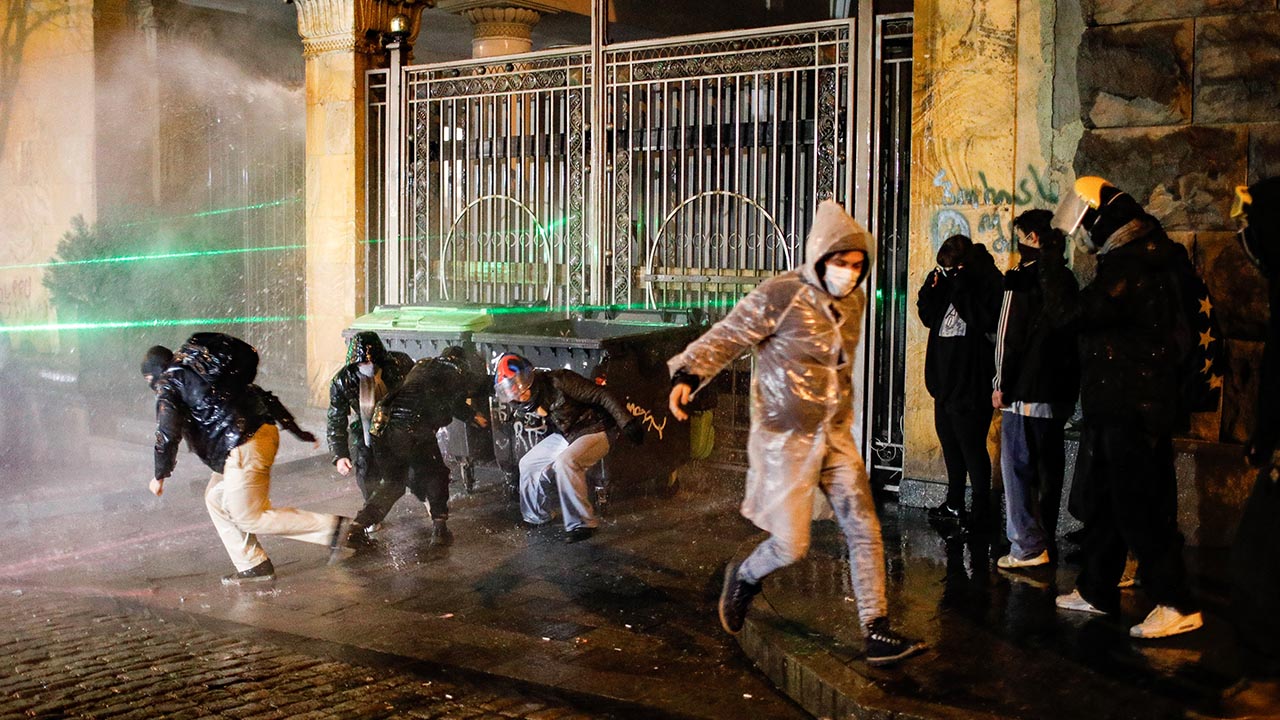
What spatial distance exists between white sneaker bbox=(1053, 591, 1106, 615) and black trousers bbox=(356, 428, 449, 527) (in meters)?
3.87

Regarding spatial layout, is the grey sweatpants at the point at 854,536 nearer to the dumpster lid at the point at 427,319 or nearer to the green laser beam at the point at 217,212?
the dumpster lid at the point at 427,319

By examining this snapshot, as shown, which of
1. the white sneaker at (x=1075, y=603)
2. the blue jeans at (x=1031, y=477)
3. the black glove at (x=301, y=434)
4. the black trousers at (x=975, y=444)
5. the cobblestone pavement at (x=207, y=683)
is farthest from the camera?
the black trousers at (x=975, y=444)

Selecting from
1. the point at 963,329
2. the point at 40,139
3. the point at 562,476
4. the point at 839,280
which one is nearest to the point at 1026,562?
the point at 963,329

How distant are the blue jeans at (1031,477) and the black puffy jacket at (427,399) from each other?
3.55 metres

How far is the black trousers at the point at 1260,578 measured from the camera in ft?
14.5

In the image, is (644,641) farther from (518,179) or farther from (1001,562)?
(518,179)

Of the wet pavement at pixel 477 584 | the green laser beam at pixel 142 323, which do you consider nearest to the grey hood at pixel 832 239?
the wet pavement at pixel 477 584

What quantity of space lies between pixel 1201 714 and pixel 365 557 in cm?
483

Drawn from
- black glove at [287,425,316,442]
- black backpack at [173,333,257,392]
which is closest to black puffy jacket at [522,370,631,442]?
black glove at [287,425,316,442]

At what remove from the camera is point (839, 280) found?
5.38m

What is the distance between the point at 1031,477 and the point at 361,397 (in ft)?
13.8

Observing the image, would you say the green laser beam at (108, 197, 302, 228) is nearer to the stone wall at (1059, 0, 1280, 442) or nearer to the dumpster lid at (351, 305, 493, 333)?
the dumpster lid at (351, 305, 493, 333)

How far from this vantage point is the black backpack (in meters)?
7.20

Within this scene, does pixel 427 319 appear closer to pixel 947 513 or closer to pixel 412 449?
pixel 412 449
